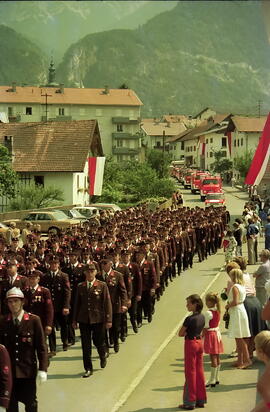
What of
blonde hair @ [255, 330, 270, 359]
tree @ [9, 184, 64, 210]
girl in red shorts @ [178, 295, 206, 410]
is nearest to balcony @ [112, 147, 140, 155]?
tree @ [9, 184, 64, 210]

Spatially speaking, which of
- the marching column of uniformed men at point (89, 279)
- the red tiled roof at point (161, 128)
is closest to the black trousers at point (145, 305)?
the marching column of uniformed men at point (89, 279)

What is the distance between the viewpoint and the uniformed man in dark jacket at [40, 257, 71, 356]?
37.9 ft

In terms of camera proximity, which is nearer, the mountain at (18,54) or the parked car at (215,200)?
the mountain at (18,54)

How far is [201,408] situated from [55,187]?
36.3 meters

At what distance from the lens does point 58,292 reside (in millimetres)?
11719

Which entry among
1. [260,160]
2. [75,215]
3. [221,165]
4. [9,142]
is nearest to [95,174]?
[9,142]

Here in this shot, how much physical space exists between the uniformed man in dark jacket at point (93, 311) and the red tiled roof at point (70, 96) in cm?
9348

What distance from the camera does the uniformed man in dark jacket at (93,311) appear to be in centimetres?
1038

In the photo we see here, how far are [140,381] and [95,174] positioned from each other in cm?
3438

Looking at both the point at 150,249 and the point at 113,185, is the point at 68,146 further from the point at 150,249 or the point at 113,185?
the point at 150,249

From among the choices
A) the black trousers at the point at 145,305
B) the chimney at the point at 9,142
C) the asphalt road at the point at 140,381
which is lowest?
the asphalt road at the point at 140,381

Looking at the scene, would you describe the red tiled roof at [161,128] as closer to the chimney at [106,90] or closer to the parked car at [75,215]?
the chimney at [106,90]

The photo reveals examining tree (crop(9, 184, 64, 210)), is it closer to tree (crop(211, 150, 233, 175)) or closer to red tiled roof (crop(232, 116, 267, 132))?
red tiled roof (crop(232, 116, 267, 132))

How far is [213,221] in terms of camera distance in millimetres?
26031
